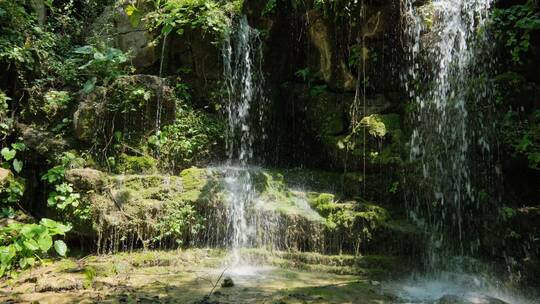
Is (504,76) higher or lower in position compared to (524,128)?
higher

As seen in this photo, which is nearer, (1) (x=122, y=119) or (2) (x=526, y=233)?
(2) (x=526, y=233)

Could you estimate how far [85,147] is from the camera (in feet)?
25.0

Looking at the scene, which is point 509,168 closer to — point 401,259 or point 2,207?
point 401,259

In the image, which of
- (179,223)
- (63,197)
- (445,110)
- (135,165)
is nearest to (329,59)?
(445,110)

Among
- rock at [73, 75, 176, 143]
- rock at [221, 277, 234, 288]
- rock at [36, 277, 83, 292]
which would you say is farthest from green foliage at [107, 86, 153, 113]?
rock at [221, 277, 234, 288]

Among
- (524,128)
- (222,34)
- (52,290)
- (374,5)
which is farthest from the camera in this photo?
(222,34)

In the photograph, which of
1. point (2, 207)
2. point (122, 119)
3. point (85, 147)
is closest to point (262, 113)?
point (122, 119)

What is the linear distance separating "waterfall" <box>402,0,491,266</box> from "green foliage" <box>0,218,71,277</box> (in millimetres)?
5031

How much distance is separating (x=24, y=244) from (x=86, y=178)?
1.54 m

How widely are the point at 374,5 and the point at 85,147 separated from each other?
5636mm

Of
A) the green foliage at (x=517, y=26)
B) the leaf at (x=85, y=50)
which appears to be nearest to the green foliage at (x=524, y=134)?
the green foliage at (x=517, y=26)

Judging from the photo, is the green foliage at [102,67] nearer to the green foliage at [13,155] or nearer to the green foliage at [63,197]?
the green foliage at [13,155]

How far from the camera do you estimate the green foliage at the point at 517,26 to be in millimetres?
6887

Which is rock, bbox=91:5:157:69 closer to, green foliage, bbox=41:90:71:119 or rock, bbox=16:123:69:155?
green foliage, bbox=41:90:71:119
